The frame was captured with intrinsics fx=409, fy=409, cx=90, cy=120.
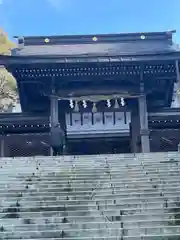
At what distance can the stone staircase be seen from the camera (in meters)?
5.49

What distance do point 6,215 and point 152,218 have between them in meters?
2.13

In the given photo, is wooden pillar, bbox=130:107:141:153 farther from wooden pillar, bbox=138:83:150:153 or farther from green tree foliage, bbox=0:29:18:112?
green tree foliage, bbox=0:29:18:112

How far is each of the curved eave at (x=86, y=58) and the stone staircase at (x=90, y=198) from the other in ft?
14.8

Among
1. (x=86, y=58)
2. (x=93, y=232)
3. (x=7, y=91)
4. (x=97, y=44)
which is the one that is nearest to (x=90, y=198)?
(x=93, y=232)

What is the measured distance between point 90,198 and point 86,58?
6.90 metres

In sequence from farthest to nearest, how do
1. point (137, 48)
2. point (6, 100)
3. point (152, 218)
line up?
point (6, 100)
point (137, 48)
point (152, 218)

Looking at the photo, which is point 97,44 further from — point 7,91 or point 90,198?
point 7,91

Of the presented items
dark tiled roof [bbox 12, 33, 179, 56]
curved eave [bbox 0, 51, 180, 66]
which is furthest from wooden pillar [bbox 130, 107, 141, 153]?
dark tiled roof [bbox 12, 33, 179, 56]

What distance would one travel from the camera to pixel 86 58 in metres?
12.8

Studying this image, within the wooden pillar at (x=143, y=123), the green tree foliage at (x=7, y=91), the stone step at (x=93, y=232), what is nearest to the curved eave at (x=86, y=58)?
the wooden pillar at (x=143, y=123)

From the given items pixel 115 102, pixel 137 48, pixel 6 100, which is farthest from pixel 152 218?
pixel 6 100

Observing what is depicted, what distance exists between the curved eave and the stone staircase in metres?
4.51

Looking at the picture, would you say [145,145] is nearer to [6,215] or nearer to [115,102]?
[115,102]

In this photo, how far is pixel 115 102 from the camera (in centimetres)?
1361
